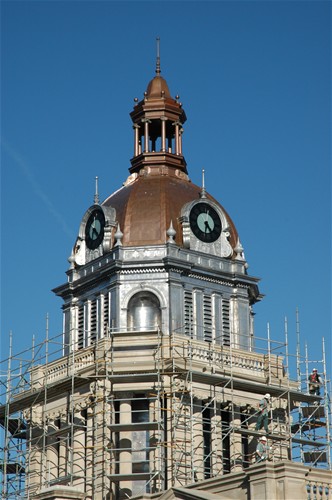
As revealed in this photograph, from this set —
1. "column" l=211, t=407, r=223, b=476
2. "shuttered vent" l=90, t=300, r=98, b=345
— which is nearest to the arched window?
"shuttered vent" l=90, t=300, r=98, b=345

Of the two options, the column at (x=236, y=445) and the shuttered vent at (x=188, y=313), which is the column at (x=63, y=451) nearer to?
the shuttered vent at (x=188, y=313)

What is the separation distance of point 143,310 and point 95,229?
6.37m

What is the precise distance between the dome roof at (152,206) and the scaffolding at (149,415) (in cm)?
653

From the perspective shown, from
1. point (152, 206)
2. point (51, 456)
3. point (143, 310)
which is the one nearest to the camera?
point (51, 456)

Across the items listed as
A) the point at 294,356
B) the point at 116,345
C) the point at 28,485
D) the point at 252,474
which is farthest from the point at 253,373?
the point at 252,474

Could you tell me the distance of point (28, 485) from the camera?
75.0 m

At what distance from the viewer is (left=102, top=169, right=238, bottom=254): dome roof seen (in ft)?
261

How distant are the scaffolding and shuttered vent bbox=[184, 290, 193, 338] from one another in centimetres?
206

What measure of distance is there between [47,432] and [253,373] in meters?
10.9

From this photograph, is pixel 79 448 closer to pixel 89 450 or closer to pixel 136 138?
pixel 89 450

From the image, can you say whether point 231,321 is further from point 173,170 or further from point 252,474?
point 252,474

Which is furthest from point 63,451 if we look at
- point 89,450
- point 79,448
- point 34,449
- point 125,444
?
point 125,444

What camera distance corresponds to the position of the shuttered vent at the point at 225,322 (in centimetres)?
7881

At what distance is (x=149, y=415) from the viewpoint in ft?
241
